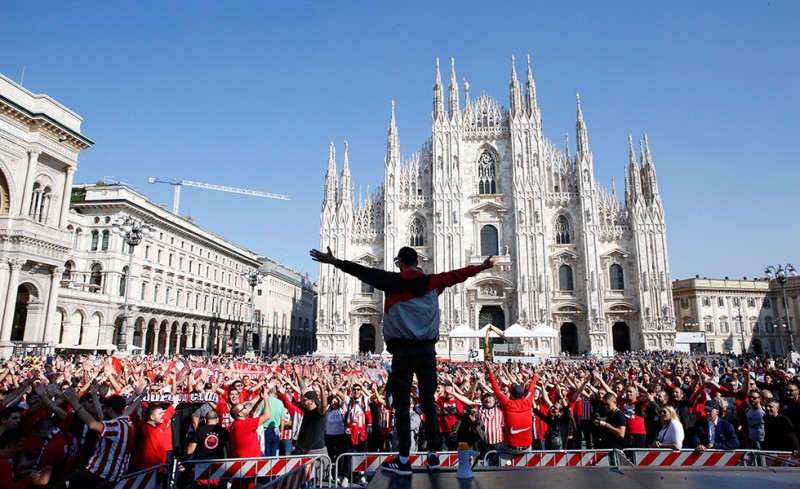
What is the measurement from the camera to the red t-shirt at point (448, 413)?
8.16m

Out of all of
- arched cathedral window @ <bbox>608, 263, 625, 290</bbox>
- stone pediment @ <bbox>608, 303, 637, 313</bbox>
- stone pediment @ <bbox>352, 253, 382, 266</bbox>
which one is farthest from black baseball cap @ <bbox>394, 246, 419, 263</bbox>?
arched cathedral window @ <bbox>608, 263, 625, 290</bbox>

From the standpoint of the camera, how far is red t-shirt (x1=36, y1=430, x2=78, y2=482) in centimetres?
441

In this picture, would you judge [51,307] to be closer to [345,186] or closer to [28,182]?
[28,182]

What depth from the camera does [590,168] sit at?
40.2 metres

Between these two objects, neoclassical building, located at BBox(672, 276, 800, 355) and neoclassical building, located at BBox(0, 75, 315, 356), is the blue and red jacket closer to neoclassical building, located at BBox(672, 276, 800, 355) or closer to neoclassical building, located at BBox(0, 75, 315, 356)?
neoclassical building, located at BBox(0, 75, 315, 356)

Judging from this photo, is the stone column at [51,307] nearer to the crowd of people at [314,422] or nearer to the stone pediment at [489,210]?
the crowd of people at [314,422]

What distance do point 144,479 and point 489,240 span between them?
37996 millimetres

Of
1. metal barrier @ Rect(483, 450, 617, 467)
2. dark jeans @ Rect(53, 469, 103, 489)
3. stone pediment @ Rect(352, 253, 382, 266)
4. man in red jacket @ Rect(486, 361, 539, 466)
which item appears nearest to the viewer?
dark jeans @ Rect(53, 469, 103, 489)

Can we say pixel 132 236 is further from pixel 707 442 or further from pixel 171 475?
pixel 707 442

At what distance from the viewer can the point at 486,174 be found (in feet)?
139

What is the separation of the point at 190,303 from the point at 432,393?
4757 centimetres

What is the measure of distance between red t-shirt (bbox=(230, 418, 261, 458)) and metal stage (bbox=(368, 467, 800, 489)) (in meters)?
2.63

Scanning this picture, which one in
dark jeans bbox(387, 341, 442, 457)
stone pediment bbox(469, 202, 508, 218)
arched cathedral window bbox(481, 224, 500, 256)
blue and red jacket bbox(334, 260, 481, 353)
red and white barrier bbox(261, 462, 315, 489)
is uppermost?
stone pediment bbox(469, 202, 508, 218)

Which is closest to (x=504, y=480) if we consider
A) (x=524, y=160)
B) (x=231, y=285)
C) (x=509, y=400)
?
(x=509, y=400)
